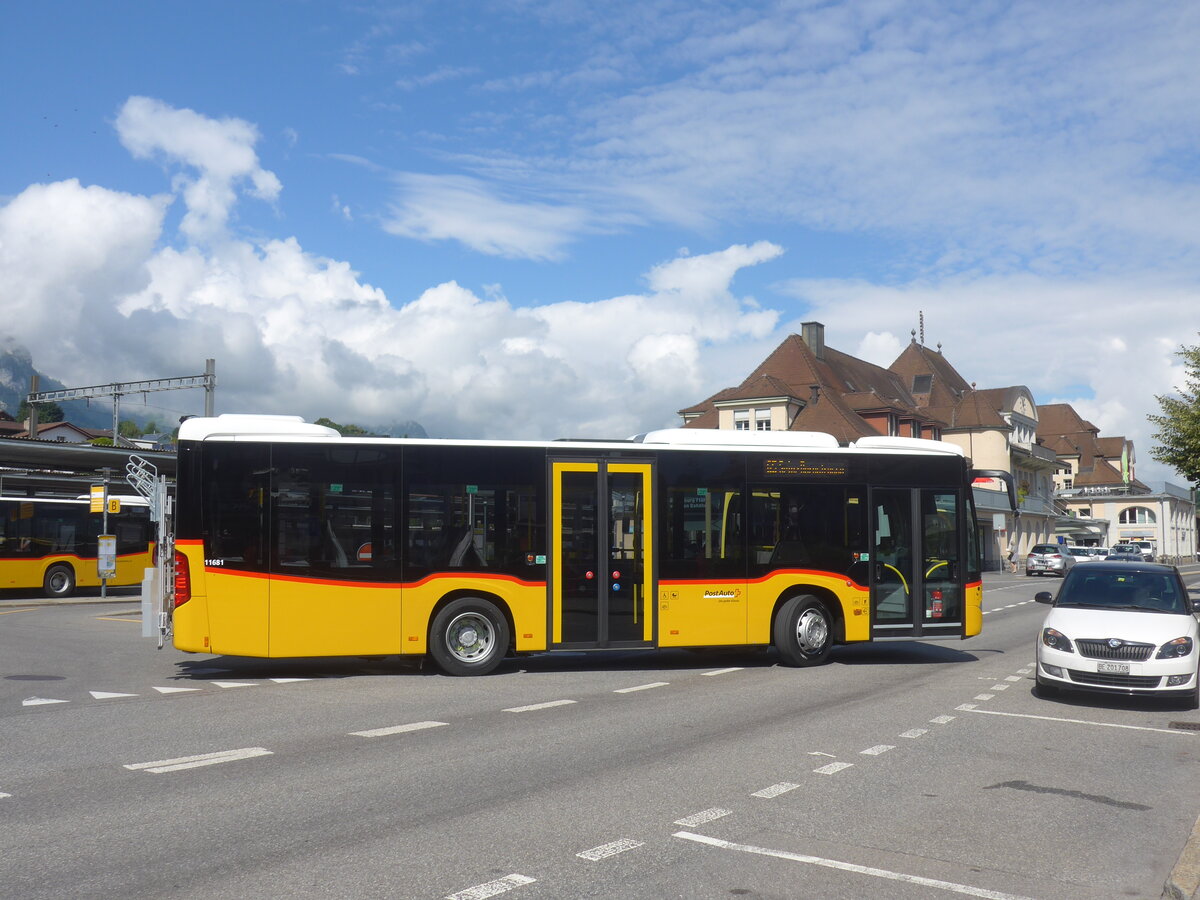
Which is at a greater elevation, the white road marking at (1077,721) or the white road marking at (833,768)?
the white road marking at (833,768)

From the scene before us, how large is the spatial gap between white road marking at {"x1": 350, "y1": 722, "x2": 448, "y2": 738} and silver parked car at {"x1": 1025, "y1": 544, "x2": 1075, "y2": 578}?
163 ft

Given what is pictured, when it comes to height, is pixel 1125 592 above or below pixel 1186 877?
above

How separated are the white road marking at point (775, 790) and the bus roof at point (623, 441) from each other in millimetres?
6958

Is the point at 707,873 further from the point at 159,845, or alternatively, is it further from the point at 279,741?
the point at 279,741

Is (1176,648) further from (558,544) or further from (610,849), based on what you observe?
(610,849)

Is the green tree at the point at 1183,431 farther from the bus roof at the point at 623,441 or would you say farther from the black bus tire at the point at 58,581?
the black bus tire at the point at 58,581

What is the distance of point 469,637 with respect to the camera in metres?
13.8

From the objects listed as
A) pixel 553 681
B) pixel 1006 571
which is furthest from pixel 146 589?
pixel 1006 571

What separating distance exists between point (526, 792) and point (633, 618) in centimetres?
669

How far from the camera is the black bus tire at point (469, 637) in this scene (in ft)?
44.6

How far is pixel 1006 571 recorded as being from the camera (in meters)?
65.2

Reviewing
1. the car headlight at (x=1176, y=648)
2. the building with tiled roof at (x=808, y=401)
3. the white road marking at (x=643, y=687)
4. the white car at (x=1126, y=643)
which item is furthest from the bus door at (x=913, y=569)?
the building with tiled roof at (x=808, y=401)

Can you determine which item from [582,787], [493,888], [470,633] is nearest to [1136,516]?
[470,633]

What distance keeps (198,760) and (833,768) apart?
15.9 feet
